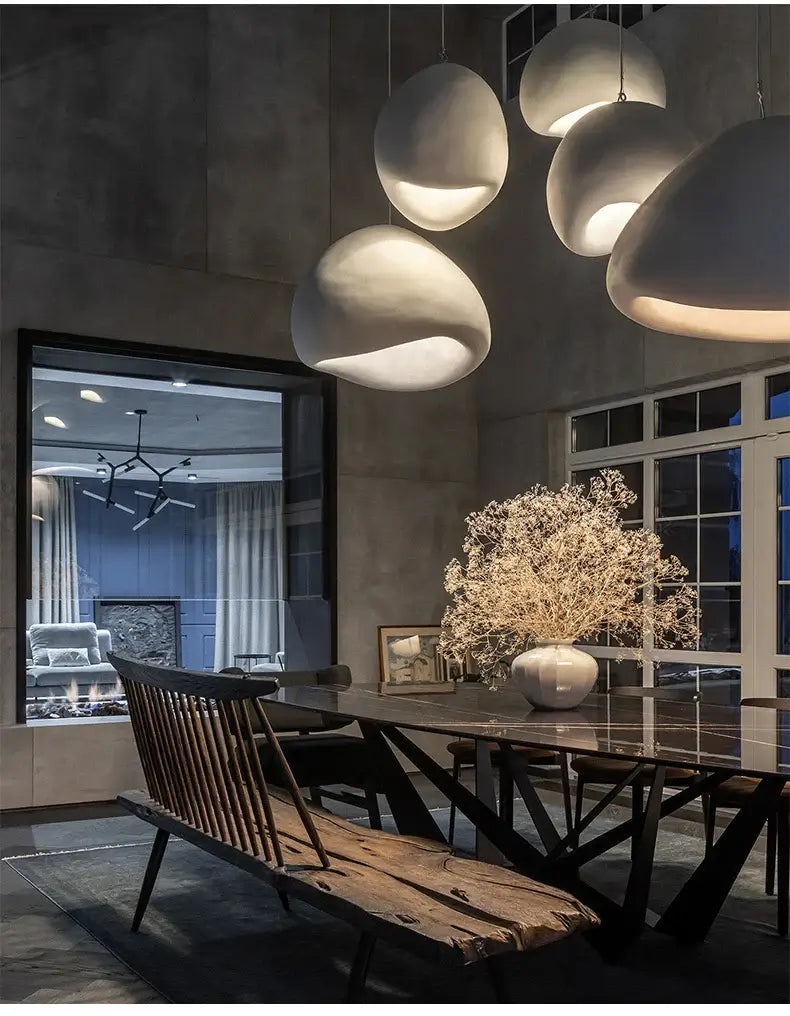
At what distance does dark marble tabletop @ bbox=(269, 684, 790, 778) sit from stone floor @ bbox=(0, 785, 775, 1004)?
3.31ft

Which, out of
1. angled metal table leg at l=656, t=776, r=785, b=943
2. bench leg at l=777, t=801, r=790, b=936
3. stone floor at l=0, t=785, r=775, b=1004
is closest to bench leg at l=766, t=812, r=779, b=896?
bench leg at l=777, t=801, r=790, b=936

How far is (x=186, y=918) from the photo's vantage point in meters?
3.71

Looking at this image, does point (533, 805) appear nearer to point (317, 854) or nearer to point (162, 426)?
point (317, 854)

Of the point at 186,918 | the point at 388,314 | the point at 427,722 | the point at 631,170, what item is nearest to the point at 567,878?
the point at 427,722

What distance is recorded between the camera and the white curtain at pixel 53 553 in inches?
247

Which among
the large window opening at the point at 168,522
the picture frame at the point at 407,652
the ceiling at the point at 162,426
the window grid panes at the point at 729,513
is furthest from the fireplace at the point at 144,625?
the window grid panes at the point at 729,513

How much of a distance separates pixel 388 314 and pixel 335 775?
7.16 ft

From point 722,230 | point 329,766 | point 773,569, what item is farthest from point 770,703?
point 722,230

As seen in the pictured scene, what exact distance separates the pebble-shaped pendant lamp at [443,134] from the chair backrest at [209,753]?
5.20 feet

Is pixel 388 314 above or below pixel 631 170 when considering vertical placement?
below

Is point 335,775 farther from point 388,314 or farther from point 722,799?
point 388,314

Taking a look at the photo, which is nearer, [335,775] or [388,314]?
[388,314]

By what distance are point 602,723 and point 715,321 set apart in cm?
125

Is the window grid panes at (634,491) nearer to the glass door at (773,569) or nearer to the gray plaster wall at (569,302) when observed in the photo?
the gray plaster wall at (569,302)
